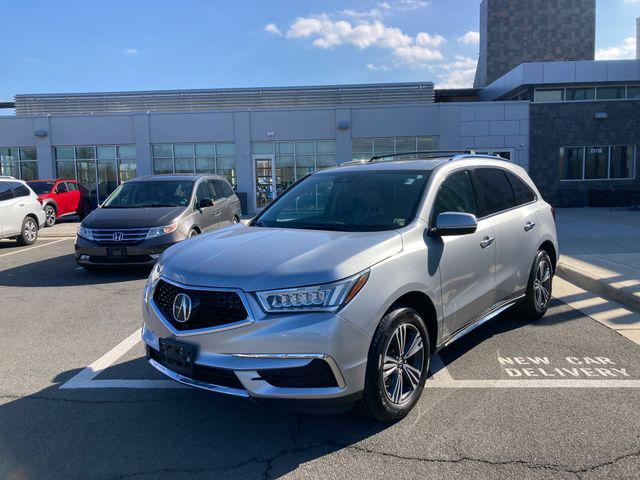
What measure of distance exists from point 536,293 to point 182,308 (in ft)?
13.1

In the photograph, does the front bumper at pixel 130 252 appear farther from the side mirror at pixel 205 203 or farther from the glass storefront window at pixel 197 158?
the glass storefront window at pixel 197 158

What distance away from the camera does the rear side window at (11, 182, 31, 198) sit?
13039mm

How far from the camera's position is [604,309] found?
248 inches

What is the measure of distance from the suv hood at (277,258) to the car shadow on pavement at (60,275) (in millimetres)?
5215

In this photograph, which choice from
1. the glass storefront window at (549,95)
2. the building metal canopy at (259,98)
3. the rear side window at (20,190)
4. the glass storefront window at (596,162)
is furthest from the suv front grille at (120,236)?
the glass storefront window at (549,95)

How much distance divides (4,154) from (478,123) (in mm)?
23267

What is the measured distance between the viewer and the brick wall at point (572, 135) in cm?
2384

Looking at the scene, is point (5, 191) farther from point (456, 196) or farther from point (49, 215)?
point (456, 196)

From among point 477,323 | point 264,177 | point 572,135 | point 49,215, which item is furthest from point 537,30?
point 477,323

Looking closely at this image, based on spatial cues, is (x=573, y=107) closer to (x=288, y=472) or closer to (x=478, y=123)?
(x=478, y=123)

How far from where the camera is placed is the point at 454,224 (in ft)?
12.3

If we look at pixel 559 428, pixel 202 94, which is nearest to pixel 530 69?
pixel 202 94

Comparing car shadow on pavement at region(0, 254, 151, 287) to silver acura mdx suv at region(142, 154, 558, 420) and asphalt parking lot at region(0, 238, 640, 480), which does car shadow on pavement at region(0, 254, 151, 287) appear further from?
silver acura mdx suv at region(142, 154, 558, 420)

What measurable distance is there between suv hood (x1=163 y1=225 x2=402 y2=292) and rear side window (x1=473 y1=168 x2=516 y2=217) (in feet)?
5.01
